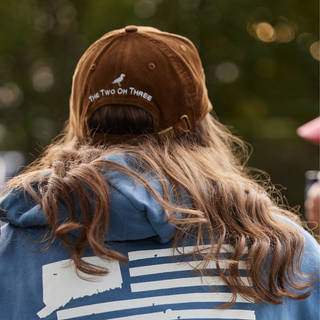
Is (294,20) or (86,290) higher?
(294,20)

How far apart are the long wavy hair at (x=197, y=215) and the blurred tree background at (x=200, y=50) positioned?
304 inches

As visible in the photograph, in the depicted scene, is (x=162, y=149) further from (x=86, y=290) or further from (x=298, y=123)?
(x=298, y=123)

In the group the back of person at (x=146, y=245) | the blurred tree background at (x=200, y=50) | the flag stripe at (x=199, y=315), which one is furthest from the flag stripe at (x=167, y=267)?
the blurred tree background at (x=200, y=50)

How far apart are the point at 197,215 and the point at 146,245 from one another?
177 millimetres

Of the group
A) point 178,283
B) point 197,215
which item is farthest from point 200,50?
point 178,283

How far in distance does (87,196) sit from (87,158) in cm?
A: 19

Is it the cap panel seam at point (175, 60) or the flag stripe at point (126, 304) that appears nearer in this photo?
the flag stripe at point (126, 304)

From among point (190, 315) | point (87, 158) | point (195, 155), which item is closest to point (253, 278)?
point (190, 315)

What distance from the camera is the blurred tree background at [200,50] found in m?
8.82

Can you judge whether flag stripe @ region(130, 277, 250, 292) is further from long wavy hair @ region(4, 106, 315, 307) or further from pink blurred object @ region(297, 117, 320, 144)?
pink blurred object @ region(297, 117, 320, 144)

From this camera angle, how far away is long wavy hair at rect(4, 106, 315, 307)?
0.98 m

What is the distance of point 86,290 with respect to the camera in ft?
3.20

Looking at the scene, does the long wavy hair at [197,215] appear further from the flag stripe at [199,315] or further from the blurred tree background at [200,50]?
the blurred tree background at [200,50]

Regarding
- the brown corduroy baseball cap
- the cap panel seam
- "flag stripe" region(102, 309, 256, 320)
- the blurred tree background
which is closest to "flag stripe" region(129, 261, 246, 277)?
"flag stripe" region(102, 309, 256, 320)
